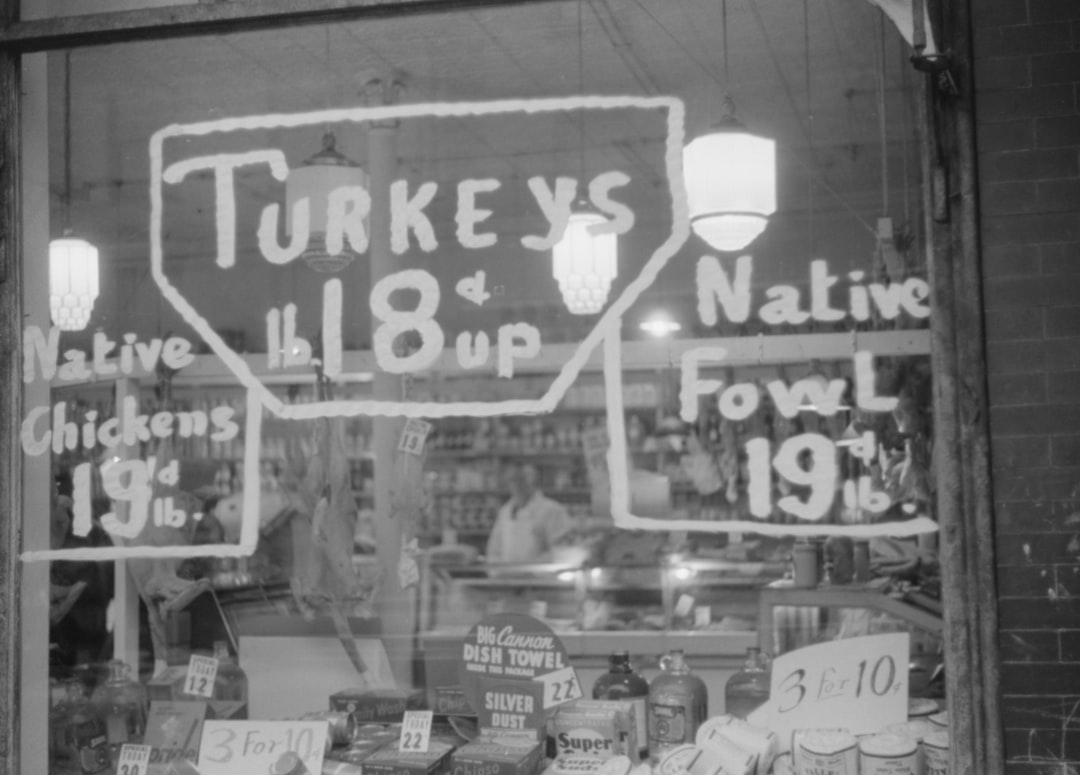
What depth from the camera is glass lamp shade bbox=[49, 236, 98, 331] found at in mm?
4242

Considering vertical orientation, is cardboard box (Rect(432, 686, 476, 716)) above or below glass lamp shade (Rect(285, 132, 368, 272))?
below

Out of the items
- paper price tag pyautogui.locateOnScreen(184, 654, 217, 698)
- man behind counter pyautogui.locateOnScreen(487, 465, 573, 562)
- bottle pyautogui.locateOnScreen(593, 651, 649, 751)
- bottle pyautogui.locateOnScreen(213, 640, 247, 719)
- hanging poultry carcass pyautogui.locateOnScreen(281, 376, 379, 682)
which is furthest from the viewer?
man behind counter pyautogui.locateOnScreen(487, 465, 573, 562)

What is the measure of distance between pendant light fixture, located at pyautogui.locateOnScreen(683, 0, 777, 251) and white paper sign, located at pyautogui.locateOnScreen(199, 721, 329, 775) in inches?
79.1

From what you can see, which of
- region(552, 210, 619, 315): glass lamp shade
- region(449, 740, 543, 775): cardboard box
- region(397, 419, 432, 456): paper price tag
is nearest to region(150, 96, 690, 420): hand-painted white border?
region(552, 210, 619, 315): glass lamp shade

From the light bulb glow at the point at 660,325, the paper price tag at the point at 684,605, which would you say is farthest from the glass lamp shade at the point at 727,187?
the paper price tag at the point at 684,605

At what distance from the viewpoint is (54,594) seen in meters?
4.30

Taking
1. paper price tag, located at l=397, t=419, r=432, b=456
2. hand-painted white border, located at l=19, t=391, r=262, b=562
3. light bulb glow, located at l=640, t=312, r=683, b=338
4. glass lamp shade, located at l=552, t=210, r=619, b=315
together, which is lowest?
hand-painted white border, located at l=19, t=391, r=262, b=562

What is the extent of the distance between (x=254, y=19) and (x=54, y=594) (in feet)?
6.87

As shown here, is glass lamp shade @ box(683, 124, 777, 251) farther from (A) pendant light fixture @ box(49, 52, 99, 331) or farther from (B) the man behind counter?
(B) the man behind counter

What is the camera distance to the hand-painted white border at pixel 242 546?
13.2 ft

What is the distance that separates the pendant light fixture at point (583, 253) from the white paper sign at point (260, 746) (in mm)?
1768

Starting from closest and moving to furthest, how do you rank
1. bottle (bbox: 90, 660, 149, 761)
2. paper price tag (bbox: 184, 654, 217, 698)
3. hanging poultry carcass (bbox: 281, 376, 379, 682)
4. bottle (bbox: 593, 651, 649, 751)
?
bottle (bbox: 593, 651, 649, 751) → bottle (bbox: 90, 660, 149, 761) → paper price tag (bbox: 184, 654, 217, 698) → hanging poultry carcass (bbox: 281, 376, 379, 682)

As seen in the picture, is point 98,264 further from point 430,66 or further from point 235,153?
point 430,66

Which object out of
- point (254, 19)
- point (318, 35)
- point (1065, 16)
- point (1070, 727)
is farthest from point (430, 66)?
point (1070, 727)
